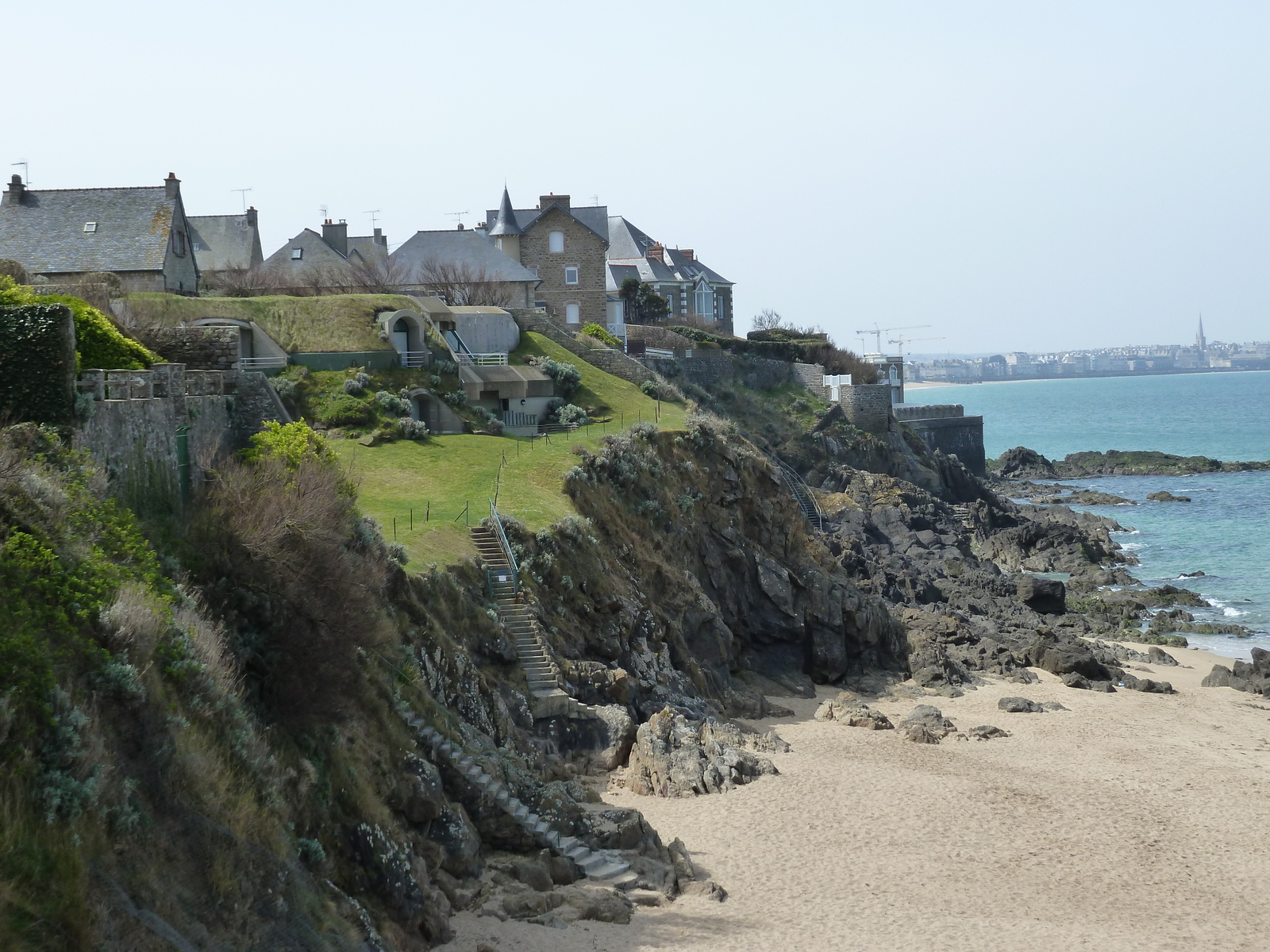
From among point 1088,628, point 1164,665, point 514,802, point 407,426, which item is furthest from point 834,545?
point 514,802

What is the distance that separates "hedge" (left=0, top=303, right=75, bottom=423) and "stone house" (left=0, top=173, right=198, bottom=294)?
2325cm

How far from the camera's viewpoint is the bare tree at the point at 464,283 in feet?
191

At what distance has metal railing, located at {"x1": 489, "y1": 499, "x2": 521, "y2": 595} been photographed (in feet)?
92.6

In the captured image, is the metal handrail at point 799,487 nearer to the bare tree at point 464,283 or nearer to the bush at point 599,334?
the bush at point 599,334

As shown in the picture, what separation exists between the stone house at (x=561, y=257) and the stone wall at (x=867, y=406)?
14658mm

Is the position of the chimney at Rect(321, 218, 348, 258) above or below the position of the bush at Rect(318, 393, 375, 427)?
above

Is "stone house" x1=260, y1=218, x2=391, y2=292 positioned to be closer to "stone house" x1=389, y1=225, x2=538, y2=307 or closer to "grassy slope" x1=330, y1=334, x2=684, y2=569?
"stone house" x1=389, y1=225, x2=538, y2=307

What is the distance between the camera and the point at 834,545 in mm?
49625

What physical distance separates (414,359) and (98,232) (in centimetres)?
1093

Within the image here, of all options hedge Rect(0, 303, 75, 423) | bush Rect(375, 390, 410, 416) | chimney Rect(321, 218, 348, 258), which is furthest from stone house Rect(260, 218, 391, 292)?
hedge Rect(0, 303, 75, 423)

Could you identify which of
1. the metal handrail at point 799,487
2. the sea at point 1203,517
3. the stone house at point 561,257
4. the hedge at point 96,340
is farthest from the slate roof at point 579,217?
the hedge at point 96,340

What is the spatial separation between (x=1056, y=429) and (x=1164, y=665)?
133426 mm

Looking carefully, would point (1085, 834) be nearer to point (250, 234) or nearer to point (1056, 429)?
point (250, 234)

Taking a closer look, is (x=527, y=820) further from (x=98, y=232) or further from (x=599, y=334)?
(x=599, y=334)
